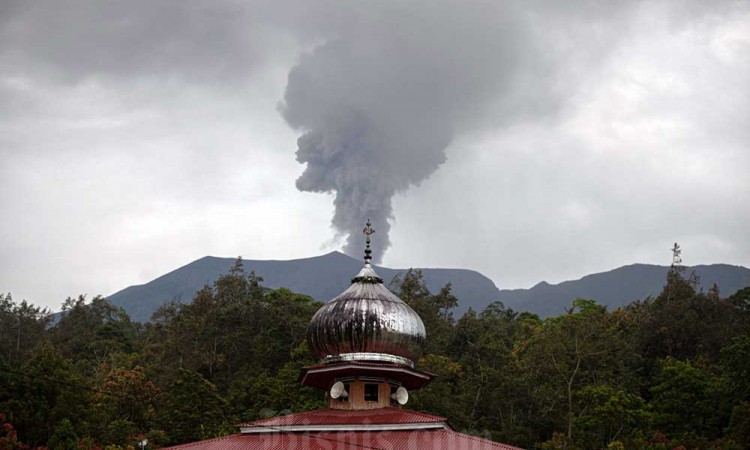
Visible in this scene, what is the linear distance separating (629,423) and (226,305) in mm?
31511

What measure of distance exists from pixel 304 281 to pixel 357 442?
488 ft

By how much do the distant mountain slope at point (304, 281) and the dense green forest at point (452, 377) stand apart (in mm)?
93507

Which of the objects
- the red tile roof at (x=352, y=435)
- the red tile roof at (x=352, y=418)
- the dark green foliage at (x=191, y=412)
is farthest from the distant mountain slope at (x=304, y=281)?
the red tile roof at (x=352, y=435)

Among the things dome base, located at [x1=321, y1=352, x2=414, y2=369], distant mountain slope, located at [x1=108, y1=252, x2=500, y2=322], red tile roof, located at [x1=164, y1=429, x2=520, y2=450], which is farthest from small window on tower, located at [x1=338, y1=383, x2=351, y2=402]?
distant mountain slope, located at [x1=108, y1=252, x2=500, y2=322]

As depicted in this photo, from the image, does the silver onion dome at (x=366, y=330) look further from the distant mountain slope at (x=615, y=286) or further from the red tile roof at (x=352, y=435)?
the distant mountain slope at (x=615, y=286)

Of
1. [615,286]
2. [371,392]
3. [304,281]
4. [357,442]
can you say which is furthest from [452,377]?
[304,281]

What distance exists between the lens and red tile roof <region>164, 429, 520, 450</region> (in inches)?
1007

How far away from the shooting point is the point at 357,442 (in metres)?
26.2

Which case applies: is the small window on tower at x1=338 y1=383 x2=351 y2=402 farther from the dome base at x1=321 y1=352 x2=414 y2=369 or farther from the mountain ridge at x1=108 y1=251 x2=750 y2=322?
the mountain ridge at x1=108 y1=251 x2=750 y2=322

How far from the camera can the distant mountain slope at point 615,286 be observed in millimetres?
155625

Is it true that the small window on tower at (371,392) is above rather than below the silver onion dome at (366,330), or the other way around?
below

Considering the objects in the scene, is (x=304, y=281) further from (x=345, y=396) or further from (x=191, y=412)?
(x=345, y=396)

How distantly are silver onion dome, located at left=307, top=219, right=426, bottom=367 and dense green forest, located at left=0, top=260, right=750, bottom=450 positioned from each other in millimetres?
15186

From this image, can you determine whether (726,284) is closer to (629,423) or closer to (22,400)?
(629,423)
